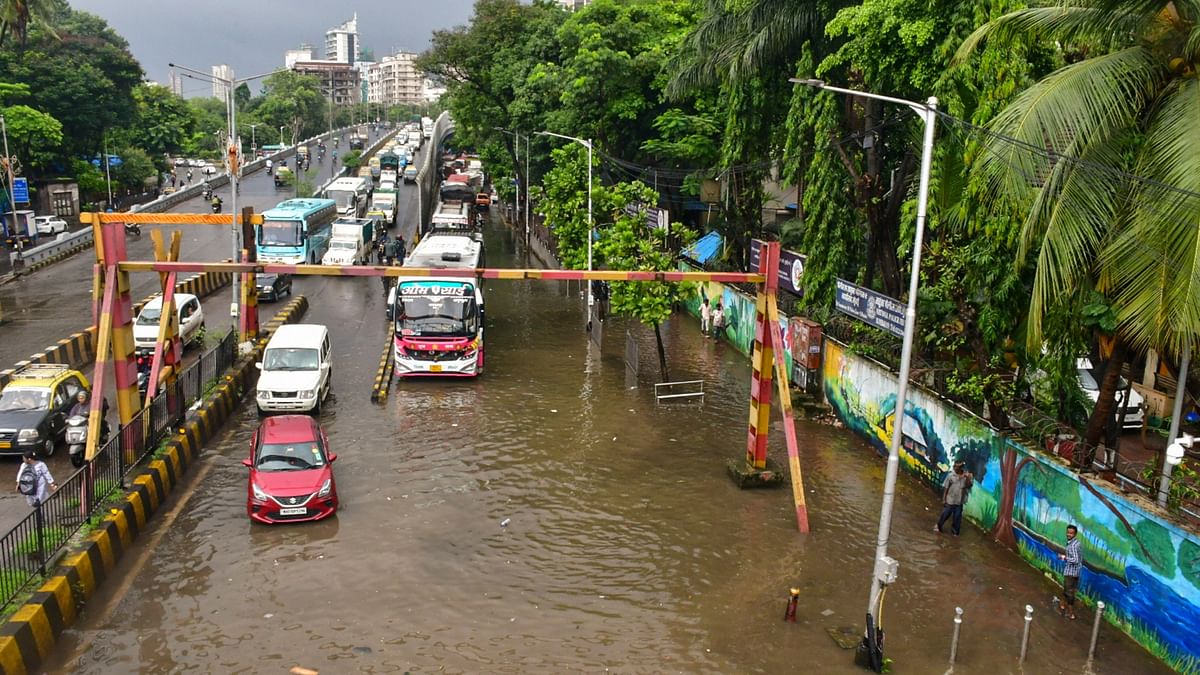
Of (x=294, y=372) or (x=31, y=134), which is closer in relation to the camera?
(x=294, y=372)

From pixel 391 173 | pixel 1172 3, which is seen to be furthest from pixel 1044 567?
pixel 391 173

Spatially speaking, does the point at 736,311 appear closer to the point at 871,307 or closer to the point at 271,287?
the point at 871,307

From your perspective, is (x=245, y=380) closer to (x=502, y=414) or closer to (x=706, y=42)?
(x=502, y=414)

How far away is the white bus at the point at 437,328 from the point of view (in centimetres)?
2566

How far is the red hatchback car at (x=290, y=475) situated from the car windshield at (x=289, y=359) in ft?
18.3

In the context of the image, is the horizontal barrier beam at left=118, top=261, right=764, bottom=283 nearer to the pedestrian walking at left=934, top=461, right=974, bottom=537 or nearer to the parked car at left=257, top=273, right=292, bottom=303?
the pedestrian walking at left=934, top=461, right=974, bottom=537

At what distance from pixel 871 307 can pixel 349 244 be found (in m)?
29.7

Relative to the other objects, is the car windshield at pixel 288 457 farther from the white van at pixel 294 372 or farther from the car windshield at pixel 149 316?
the car windshield at pixel 149 316

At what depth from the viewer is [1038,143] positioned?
11.9 m

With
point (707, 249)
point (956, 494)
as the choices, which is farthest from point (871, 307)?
point (707, 249)

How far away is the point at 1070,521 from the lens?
1409 cm

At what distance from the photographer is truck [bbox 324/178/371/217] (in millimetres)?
63750

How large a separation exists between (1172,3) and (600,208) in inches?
847

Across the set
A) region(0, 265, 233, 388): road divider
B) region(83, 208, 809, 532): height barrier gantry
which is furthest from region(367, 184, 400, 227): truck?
region(83, 208, 809, 532): height barrier gantry
